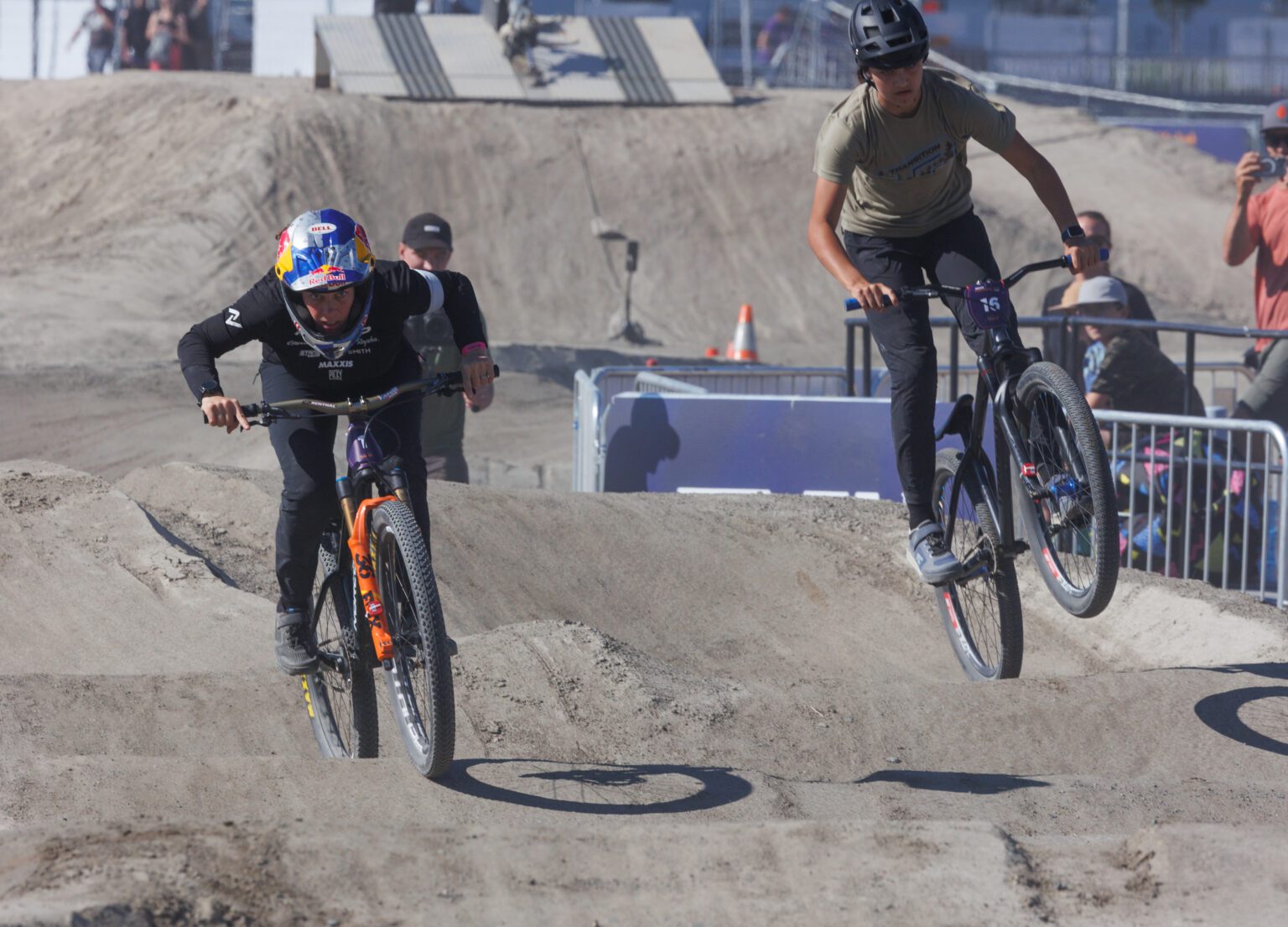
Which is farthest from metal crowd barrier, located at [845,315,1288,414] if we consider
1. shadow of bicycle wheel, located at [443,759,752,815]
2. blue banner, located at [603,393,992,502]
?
shadow of bicycle wheel, located at [443,759,752,815]

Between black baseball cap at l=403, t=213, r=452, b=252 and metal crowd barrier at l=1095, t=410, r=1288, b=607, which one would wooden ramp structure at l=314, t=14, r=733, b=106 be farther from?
metal crowd barrier at l=1095, t=410, r=1288, b=607

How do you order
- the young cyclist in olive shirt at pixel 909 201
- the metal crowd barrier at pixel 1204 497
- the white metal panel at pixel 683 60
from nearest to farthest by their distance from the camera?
the young cyclist in olive shirt at pixel 909 201
the metal crowd barrier at pixel 1204 497
the white metal panel at pixel 683 60

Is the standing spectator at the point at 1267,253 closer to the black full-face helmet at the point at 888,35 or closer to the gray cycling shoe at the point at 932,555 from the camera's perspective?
the gray cycling shoe at the point at 932,555

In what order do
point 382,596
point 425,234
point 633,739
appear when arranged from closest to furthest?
point 382,596, point 633,739, point 425,234

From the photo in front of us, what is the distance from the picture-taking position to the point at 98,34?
29.8 m

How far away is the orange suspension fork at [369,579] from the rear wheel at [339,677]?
29 centimetres

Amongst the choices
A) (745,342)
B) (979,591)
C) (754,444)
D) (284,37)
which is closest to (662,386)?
(754,444)

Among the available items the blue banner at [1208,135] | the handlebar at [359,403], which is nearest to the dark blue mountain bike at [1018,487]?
the handlebar at [359,403]

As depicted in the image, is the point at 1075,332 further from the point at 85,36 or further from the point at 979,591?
the point at 85,36

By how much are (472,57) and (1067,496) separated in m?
26.2

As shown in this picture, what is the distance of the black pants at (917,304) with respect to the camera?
6270 millimetres

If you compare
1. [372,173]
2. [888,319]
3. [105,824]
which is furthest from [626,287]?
[105,824]

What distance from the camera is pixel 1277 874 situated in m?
3.81

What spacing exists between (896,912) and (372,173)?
25021mm
